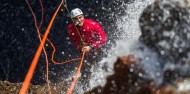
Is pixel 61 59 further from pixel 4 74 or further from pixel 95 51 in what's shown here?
pixel 95 51

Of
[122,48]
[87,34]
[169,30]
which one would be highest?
[87,34]

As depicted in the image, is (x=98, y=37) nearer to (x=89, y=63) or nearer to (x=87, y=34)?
(x=87, y=34)

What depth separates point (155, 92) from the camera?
350 cm

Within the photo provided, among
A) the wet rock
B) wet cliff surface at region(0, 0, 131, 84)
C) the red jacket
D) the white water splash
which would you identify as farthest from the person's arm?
wet cliff surface at region(0, 0, 131, 84)

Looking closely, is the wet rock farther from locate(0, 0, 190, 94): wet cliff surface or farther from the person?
the person

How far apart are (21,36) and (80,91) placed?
6988 mm

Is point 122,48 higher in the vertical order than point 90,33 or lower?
lower

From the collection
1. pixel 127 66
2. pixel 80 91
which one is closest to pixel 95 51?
pixel 80 91

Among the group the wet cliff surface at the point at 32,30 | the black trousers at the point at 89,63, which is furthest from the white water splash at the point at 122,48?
the wet cliff surface at the point at 32,30

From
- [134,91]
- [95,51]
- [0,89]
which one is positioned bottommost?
[0,89]

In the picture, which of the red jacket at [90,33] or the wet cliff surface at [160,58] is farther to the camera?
the red jacket at [90,33]

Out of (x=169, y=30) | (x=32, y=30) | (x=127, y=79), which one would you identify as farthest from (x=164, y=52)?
(x=32, y=30)

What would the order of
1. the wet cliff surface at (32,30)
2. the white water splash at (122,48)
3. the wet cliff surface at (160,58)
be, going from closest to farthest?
1. the wet cliff surface at (160,58)
2. the white water splash at (122,48)
3. the wet cliff surface at (32,30)

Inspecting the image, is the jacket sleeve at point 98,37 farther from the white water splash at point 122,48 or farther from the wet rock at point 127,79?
the wet rock at point 127,79
